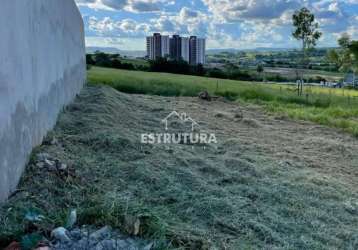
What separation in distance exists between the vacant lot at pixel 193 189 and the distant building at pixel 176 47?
713 inches

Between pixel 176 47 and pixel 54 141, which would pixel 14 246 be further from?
pixel 176 47

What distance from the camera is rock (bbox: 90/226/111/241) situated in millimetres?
1549

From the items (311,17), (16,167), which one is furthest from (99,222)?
(311,17)

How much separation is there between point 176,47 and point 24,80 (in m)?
21.2

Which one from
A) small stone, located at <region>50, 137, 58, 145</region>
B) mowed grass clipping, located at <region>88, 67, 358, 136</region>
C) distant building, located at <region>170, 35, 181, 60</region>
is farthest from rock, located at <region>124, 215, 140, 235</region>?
distant building, located at <region>170, 35, 181, 60</region>

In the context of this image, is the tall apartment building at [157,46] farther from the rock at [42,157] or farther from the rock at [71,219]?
the rock at [71,219]

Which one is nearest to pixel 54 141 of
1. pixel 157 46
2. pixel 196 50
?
pixel 157 46

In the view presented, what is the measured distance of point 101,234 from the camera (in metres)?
1.58

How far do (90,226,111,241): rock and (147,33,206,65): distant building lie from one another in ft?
68.9

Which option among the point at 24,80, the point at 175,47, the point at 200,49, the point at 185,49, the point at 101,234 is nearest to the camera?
the point at 101,234

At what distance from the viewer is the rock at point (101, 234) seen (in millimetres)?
1549

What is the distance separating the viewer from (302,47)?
13281mm

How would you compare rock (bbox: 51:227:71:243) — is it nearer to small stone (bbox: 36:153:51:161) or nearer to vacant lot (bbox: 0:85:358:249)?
vacant lot (bbox: 0:85:358:249)

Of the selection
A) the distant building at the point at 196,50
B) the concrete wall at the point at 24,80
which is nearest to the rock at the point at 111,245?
the concrete wall at the point at 24,80
